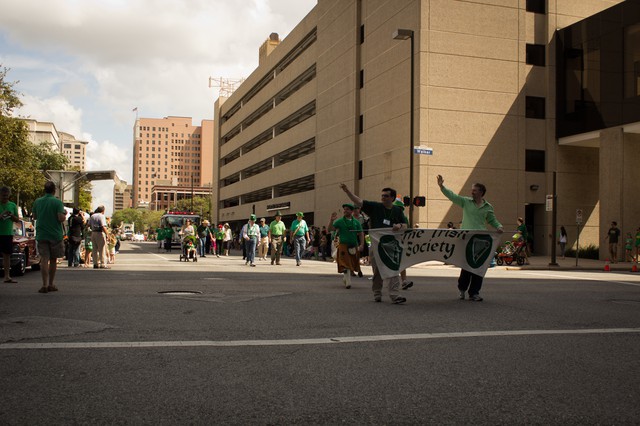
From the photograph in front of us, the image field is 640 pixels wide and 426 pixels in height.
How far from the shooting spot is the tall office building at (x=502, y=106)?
2934 centimetres

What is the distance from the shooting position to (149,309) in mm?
8336

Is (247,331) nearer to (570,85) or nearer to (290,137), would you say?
(570,85)

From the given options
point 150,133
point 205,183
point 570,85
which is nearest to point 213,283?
point 570,85

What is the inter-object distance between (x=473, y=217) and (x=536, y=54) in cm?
2658

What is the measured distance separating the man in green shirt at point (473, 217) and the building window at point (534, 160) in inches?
959

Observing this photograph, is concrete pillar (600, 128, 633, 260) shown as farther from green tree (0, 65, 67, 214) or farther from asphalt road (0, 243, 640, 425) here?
green tree (0, 65, 67, 214)

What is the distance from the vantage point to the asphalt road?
12.6 ft

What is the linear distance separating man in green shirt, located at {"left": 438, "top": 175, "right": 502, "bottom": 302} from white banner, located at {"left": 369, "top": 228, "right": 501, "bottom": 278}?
0.47 feet

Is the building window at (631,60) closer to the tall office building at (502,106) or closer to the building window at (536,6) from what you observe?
the tall office building at (502,106)

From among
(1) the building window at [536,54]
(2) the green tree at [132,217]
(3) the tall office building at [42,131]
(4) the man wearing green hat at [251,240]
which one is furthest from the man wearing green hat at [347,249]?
(2) the green tree at [132,217]

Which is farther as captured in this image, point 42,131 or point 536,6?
point 42,131

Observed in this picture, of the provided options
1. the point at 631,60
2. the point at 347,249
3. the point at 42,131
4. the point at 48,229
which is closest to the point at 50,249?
the point at 48,229

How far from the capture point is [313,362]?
17.1ft

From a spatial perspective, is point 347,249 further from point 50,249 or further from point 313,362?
point 313,362
